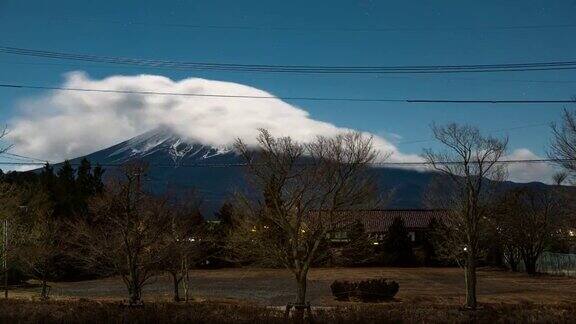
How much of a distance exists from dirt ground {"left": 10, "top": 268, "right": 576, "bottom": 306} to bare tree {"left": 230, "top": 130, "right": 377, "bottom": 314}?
871 cm

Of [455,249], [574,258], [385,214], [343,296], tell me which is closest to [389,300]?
[343,296]

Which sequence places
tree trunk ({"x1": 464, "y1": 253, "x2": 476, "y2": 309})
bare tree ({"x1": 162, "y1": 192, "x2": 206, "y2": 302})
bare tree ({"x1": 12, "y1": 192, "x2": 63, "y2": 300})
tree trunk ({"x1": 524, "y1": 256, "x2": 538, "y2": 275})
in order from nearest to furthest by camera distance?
tree trunk ({"x1": 464, "y1": 253, "x2": 476, "y2": 309}) < bare tree ({"x1": 162, "y1": 192, "x2": 206, "y2": 302}) < bare tree ({"x1": 12, "y1": 192, "x2": 63, "y2": 300}) < tree trunk ({"x1": 524, "y1": 256, "x2": 538, "y2": 275})

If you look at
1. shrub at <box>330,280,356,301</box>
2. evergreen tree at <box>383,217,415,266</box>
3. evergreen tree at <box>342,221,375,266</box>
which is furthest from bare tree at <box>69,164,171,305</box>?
evergreen tree at <box>383,217,415,266</box>

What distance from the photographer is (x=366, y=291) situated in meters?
35.4

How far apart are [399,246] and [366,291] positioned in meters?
37.0

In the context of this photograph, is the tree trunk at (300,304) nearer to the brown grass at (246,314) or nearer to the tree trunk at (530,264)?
the brown grass at (246,314)

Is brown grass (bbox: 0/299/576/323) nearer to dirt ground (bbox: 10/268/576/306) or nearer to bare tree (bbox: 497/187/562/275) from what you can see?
dirt ground (bbox: 10/268/576/306)

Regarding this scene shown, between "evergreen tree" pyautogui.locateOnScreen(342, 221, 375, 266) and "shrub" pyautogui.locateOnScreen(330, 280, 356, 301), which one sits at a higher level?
"evergreen tree" pyautogui.locateOnScreen(342, 221, 375, 266)

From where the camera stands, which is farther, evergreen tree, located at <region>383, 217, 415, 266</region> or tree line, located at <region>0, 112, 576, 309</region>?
evergreen tree, located at <region>383, 217, 415, 266</region>

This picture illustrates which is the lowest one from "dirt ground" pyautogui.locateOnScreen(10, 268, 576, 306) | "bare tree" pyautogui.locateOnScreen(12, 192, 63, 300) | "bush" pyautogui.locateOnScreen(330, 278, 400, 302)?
"dirt ground" pyautogui.locateOnScreen(10, 268, 576, 306)

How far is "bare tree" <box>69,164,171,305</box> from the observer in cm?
2602

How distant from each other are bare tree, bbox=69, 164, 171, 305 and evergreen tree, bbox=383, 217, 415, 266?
45.7 meters

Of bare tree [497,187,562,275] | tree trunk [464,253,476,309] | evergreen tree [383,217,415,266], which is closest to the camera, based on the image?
tree trunk [464,253,476,309]

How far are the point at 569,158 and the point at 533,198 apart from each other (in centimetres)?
3682
